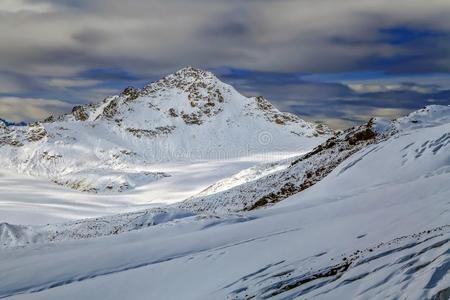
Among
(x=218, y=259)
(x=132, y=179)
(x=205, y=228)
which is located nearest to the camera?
(x=218, y=259)

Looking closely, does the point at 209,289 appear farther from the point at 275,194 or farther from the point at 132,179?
the point at 132,179

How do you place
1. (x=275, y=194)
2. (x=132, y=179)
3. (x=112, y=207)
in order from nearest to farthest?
(x=275, y=194)
(x=112, y=207)
(x=132, y=179)

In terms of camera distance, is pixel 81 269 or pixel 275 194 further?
pixel 275 194

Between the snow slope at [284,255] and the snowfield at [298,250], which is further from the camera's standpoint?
the snowfield at [298,250]

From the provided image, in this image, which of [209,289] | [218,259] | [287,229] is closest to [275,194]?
[287,229]

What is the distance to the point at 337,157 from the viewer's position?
5241 centimetres

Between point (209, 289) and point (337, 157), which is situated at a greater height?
point (337, 157)

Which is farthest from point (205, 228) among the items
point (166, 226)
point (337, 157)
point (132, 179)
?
point (132, 179)

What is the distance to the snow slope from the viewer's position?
13227 millimetres

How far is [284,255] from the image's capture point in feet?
62.5

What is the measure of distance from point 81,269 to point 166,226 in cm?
938

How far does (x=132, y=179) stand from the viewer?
164000mm

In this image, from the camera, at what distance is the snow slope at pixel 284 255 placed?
13.2 metres

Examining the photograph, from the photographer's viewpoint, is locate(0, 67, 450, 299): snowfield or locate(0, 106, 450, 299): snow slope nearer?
locate(0, 106, 450, 299): snow slope
